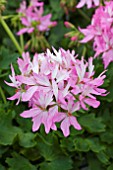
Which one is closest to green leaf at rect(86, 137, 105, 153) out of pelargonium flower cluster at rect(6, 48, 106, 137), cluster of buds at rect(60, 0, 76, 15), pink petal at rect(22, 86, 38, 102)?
pelargonium flower cluster at rect(6, 48, 106, 137)

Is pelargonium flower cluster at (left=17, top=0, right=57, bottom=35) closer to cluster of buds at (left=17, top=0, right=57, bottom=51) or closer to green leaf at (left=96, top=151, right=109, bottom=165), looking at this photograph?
cluster of buds at (left=17, top=0, right=57, bottom=51)

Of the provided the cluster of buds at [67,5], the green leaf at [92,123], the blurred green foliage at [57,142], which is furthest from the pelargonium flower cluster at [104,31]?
the cluster of buds at [67,5]

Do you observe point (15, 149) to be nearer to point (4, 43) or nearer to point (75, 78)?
point (75, 78)

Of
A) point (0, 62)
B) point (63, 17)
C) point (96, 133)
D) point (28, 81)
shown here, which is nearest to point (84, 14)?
point (63, 17)

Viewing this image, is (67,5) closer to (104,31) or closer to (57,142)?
(104,31)

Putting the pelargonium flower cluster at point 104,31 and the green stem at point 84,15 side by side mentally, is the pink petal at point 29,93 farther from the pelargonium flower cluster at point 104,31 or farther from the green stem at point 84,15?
the green stem at point 84,15

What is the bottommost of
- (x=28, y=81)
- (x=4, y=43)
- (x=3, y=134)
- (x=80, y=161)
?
(x=80, y=161)
